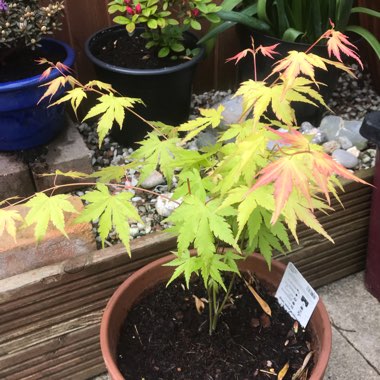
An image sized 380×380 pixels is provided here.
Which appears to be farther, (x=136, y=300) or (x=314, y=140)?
(x=314, y=140)

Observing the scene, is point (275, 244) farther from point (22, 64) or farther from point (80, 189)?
point (22, 64)

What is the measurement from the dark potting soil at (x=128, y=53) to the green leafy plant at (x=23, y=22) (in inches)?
12.9

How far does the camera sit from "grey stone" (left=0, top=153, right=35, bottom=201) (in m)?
1.58

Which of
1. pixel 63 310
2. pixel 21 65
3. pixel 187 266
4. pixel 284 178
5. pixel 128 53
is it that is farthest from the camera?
pixel 128 53

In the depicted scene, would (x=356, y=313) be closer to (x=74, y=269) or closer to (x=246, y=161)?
(x=74, y=269)

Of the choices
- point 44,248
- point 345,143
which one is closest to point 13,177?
point 44,248

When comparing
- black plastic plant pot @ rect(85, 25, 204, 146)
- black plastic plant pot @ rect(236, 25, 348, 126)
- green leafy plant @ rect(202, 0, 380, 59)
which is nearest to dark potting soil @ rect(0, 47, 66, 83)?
black plastic plant pot @ rect(85, 25, 204, 146)

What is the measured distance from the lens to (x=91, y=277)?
54.0 inches

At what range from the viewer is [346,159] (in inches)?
70.0

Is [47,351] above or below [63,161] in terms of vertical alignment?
below

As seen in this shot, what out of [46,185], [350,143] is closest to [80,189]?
A: [46,185]

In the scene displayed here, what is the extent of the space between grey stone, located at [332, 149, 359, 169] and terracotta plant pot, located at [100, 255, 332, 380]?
2.16 feet

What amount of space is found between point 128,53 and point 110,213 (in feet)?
3.57

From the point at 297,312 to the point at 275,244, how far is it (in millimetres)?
261
